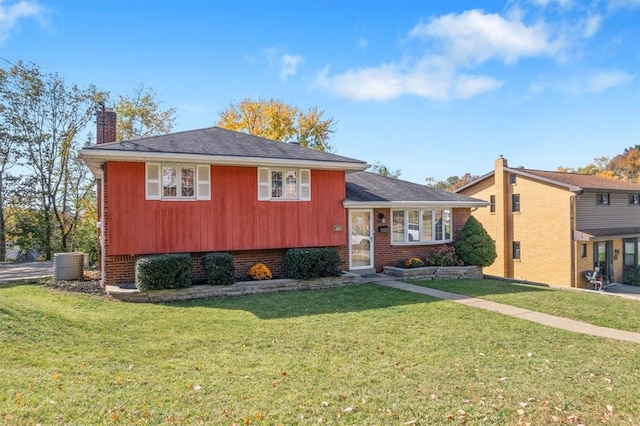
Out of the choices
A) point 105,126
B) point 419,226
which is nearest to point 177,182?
point 105,126

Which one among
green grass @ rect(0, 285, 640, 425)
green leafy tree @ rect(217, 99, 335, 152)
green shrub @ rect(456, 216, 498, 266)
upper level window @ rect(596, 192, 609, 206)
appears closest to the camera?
green grass @ rect(0, 285, 640, 425)

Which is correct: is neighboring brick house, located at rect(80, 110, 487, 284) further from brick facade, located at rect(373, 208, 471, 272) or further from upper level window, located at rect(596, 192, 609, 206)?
upper level window, located at rect(596, 192, 609, 206)

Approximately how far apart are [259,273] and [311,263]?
1568mm

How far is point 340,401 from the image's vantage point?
4.00 meters

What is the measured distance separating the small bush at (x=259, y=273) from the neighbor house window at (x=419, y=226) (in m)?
5.09

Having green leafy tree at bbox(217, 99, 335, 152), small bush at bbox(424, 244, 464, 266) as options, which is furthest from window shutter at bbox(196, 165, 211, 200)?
green leafy tree at bbox(217, 99, 335, 152)

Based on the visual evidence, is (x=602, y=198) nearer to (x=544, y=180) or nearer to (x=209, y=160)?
(x=544, y=180)

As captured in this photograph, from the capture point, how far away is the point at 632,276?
22.9 m

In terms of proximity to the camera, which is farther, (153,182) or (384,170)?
(384,170)

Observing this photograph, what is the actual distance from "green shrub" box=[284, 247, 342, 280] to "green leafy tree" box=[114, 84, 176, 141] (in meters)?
20.1

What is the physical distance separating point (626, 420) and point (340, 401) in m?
2.78

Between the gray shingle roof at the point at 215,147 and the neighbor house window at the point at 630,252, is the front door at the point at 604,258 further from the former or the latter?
the gray shingle roof at the point at 215,147

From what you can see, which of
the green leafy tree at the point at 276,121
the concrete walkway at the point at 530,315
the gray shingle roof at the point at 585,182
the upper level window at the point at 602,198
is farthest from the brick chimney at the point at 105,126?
the upper level window at the point at 602,198

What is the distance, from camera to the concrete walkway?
7000 mm
